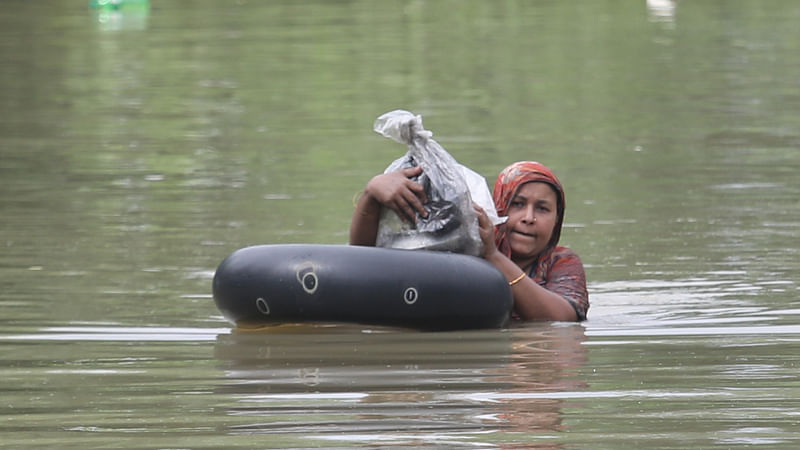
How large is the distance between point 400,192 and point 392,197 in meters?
0.04

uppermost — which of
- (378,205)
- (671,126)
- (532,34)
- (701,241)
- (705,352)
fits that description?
(378,205)

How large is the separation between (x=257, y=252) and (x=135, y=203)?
5.22 m

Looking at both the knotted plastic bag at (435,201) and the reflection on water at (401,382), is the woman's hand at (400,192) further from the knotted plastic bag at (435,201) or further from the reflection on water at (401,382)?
the reflection on water at (401,382)

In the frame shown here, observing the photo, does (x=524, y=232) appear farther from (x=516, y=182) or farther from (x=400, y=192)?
(x=400, y=192)

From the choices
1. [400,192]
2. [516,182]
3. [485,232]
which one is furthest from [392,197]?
[516,182]

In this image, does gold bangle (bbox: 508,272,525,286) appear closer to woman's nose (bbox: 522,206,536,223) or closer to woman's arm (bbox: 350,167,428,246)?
woman's nose (bbox: 522,206,536,223)

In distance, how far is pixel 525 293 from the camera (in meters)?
7.04

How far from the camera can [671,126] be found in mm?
16438

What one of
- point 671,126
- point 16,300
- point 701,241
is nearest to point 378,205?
point 16,300

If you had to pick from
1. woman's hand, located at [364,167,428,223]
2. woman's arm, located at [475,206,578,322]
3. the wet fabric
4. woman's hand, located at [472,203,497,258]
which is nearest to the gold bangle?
woman's arm, located at [475,206,578,322]

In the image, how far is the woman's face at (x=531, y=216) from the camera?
280 inches

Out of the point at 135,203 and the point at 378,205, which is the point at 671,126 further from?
the point at 378,205

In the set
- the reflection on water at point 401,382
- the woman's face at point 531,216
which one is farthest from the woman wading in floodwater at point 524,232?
the reflection on water at point 401,382

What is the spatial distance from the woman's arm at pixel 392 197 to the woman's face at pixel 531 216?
0.48 m
